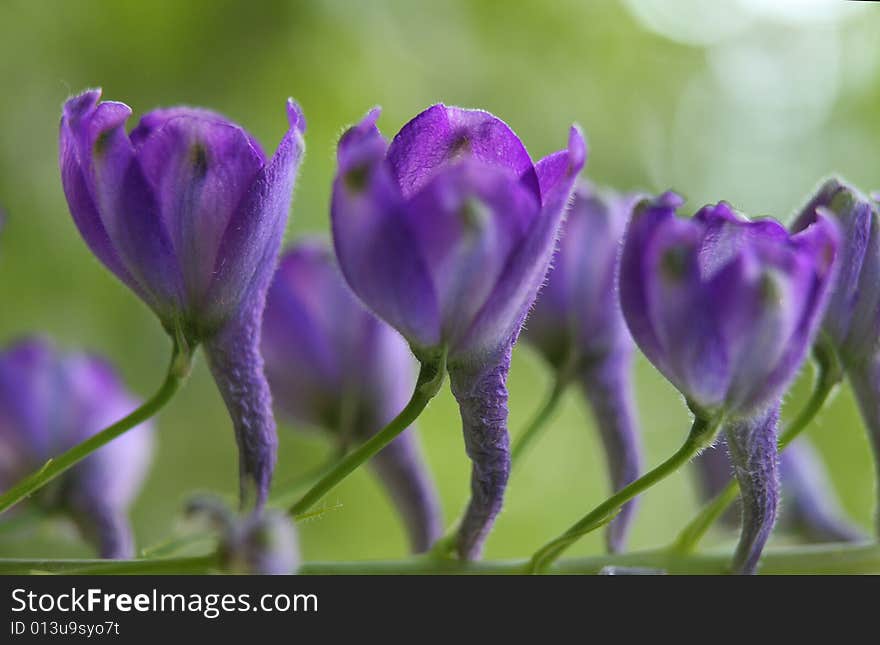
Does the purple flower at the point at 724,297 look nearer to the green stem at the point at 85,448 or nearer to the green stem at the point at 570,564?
the green stem at the point at 570,564

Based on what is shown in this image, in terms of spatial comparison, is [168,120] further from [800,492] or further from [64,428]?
[800,492]

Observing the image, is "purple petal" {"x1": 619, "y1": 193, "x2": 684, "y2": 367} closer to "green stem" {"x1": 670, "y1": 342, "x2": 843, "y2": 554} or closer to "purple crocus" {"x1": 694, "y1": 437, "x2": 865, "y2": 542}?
"green stem" {"x1": 670, "y1": 342, "x2": 843, "y2": 554}

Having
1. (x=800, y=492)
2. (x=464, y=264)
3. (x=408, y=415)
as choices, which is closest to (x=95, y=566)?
(x=408, y=415)

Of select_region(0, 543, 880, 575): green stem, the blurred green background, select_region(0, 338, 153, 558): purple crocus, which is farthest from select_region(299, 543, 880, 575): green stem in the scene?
the blurred green background

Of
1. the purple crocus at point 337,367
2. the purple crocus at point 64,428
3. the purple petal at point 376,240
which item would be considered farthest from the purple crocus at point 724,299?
the purple crocus at point 64,428

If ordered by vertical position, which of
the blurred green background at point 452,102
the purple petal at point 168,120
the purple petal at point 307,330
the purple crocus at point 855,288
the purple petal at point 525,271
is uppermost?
the blurred green background at point 452,102
